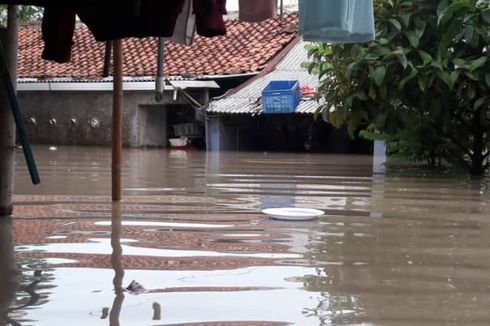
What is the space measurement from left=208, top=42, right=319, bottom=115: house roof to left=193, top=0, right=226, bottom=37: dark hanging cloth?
39.0 ft

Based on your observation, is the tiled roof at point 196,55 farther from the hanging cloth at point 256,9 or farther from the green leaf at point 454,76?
the hanging cloth at point 256,9

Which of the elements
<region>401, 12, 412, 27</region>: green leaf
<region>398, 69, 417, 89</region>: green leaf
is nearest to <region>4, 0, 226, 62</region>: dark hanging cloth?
<region>398, 69, 417, 89</region>: green leaf

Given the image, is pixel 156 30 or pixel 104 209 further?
pixel 104 209

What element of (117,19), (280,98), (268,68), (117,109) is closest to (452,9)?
(117,109)

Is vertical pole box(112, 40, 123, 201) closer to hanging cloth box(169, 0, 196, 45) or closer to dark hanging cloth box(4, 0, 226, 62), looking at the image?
hanging cloth box(169, 0, 196, 45)

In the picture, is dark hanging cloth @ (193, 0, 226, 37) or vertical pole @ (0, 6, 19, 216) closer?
dark hanging cloth @ (193, 0, 226, 37)

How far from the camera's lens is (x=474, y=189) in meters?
7.79

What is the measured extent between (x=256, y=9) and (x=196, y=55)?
15443 mm

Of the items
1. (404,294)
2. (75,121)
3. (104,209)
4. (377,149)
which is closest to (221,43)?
(75,121)

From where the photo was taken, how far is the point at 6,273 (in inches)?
137

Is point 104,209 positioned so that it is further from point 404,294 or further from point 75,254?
point 404,294

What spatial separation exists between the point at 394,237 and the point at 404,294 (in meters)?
1.47

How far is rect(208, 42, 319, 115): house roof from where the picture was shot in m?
16.5

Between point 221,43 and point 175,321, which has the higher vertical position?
point 221,43
